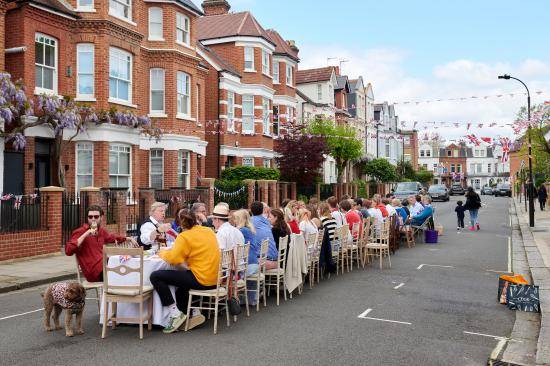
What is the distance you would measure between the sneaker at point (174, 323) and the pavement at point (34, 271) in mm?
5143

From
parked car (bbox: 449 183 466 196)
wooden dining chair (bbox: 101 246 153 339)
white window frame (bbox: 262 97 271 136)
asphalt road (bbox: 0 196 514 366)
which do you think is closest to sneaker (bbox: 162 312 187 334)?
asphalt road (bbox: 0 196 514 366)

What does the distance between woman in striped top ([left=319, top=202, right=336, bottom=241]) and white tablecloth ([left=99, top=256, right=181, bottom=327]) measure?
526cm

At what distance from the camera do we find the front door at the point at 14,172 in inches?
696

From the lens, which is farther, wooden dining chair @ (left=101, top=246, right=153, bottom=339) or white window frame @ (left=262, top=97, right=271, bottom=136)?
white window frame @ (left=262, top=97, right=271, bottom=136)

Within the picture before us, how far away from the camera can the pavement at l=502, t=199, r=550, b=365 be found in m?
6.61

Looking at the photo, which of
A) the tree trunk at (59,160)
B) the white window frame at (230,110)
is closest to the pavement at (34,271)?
the tree trunk at (59,160)

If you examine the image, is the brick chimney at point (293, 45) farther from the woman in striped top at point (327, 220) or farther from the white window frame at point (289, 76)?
the woman in striped top at point (327, 220)

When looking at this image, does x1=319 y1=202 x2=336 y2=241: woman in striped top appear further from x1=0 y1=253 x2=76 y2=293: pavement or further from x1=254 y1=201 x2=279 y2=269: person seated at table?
x1=0 y1=253 x2=76 y2=293: pavement

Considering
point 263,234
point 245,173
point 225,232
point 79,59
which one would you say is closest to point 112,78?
point 79,59

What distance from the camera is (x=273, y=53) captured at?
1486 inches

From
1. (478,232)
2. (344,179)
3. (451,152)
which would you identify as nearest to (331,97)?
(344,179)

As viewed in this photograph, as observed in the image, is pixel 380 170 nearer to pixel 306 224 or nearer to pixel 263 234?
pixel 306 224

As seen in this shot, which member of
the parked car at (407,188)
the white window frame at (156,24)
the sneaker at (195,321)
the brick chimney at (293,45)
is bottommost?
the sneaker at (195,321)

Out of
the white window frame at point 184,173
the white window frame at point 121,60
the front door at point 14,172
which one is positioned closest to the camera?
the front door at point 14,172
